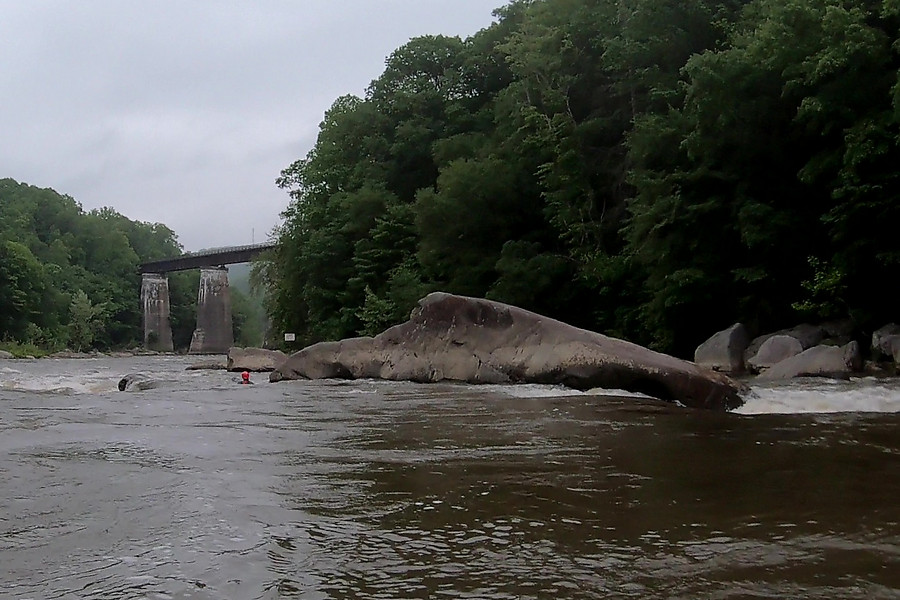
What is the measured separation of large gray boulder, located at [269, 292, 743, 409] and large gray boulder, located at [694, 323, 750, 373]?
567cm

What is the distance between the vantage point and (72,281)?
89000 mm

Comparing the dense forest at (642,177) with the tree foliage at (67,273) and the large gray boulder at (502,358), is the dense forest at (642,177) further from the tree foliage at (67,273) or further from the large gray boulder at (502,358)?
the tree foliage at (67,273)

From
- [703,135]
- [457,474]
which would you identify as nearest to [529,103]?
[703,135]

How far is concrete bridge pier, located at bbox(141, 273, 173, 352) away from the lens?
83.8 m

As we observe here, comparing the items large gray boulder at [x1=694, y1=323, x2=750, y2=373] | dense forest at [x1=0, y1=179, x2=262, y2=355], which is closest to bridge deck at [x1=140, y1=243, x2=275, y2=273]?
dense forest at [x1=0, y1=179, x2=262, y2=355]

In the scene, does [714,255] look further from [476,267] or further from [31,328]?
[31,328]

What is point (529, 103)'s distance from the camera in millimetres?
25469

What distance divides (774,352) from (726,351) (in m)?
1.18

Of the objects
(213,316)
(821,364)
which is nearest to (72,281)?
(213,316)

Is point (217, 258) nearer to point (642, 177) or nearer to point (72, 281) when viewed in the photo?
point (72, 281)

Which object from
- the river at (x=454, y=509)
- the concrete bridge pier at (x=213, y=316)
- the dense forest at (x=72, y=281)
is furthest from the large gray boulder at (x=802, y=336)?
the concrete bridge pier at (x=213, y=316)

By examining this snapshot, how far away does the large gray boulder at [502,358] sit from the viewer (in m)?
9.14

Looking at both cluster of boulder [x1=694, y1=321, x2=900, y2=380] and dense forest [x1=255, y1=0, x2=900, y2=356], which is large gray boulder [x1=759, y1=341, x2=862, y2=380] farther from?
dense forest [x1=255, y1=0, x2=900, y2=356]

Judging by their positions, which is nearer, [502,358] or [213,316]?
[502,358]
